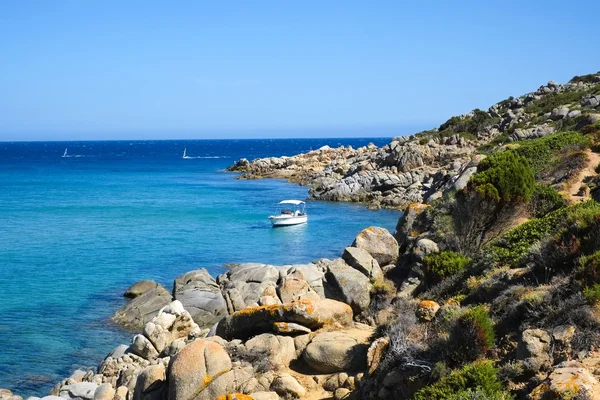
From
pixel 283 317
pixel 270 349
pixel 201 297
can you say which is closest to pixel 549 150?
pixel 201 297

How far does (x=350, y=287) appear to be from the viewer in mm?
20625

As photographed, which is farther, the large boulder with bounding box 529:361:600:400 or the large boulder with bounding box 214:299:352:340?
the large boulder with bounding box 214:299:352:340

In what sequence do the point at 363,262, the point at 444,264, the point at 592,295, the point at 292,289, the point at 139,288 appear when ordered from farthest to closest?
the point at 139,288, the point at 363,262, the point at 292,289, the point at 444,264, the point at 592,295

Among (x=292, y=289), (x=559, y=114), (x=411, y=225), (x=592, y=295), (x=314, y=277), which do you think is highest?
(x=559, y=114)

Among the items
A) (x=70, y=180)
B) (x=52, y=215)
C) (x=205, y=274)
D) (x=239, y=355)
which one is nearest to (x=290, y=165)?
(x=70, y=180)

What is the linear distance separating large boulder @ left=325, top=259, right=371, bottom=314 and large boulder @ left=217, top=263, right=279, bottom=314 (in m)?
5.86

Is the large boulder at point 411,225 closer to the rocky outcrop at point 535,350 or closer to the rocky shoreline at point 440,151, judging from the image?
the rocky outcrop at point 535,350

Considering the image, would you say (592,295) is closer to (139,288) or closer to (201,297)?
(201,297)

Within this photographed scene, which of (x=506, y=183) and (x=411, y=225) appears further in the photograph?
(x=411, y=225)

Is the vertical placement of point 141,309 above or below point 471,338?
below

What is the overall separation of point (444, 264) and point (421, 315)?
227 inches

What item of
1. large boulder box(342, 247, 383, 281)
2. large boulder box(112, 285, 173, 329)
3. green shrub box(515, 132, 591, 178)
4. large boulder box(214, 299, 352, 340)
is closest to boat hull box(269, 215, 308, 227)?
large boulder box(112, 285, 173, 329)

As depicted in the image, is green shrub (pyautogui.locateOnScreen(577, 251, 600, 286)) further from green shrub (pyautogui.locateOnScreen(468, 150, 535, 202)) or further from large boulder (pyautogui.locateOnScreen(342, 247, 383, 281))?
large boulder (pyautogui.locateOnScreen(342, 247, 383, 281))

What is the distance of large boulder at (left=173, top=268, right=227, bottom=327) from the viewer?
2700 centimetres
